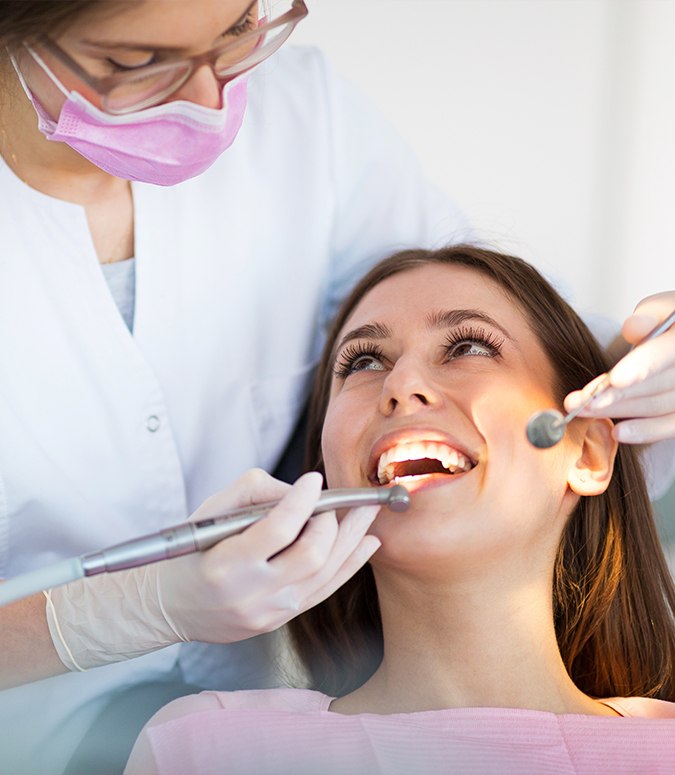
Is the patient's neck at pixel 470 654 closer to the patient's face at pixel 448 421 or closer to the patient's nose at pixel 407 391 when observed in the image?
the patient's face at pixel 448 421

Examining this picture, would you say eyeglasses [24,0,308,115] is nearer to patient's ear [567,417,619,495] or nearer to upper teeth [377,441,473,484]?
upper teeth [377,441,473,484]

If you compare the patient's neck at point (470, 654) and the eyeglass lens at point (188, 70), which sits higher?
the eyeglass lens at point (188, 70)

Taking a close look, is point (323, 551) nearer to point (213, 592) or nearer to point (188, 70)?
point (213, 592)

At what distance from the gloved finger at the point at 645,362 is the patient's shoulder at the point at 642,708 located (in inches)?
21.1

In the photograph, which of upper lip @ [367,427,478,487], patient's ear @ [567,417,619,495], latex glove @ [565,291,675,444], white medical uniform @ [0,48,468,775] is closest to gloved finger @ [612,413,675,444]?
latex glove @ [565,291,675,444]

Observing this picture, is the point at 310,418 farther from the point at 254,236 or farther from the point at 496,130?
the point at 496,130

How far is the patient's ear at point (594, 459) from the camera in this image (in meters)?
1.61

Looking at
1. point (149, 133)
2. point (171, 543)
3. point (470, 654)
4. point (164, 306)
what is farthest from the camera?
point (164, 306)

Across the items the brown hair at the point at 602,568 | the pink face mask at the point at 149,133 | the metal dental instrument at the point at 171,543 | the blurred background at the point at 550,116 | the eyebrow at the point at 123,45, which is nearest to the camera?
the metal dental instrument at the point at 171,543

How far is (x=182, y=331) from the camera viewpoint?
1793 millimetres

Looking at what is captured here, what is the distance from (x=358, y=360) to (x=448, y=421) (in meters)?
0.26

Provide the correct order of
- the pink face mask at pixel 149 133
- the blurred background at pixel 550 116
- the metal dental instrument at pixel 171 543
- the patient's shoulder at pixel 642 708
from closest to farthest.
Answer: the metal dental instrument at pixel 171 543
the pink face mask at pixel 149 133
the patient's shoulder at pixel 642 708
the blurred background at pixel 550 116

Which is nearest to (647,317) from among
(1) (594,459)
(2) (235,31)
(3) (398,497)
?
(1) (594,459)

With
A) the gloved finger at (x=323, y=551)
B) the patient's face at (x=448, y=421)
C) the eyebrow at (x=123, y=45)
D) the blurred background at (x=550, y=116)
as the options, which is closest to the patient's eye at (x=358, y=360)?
the patient's face at (x=448, y=421)
